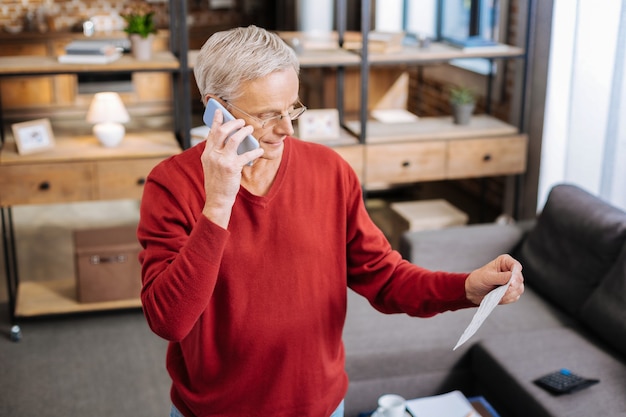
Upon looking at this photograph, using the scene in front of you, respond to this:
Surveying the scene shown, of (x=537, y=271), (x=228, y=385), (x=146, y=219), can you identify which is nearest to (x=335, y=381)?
(x=228, y=385)

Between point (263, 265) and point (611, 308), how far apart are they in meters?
1.76

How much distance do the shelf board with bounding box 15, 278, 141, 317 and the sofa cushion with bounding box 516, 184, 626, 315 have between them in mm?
1854

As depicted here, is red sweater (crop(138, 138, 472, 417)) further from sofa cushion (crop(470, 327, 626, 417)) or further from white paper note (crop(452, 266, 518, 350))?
sofa cushion (crop(470, 327, 626, 417))

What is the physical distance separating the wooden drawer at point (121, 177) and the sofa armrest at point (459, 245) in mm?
1202

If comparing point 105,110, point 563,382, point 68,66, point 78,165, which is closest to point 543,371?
point 563,382

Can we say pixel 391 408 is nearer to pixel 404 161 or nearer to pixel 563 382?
pixel 563 382

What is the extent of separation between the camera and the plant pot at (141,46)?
367cm

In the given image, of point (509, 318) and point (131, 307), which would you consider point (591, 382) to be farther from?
point (131, 307)

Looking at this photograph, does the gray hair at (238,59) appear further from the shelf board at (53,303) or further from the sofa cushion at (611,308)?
the shelf board at (53,303)

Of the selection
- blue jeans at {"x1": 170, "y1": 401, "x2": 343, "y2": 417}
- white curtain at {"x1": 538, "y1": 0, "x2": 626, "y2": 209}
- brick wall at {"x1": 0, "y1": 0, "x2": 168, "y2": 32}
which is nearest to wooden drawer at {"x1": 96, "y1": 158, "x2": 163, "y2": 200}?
white curtain at {"x1": 538, "y1": 0, "x2": 626, "y2": 209}

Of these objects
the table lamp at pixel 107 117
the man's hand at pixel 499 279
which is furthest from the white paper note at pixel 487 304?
the table lamp at pixel 107 117

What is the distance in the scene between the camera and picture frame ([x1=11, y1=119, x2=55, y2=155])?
351cm

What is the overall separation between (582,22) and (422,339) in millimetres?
1586

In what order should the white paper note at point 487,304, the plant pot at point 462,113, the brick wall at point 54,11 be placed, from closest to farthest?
the white paper note at point 487,304 < the plant pot at point 462,113 < the brick wall at point 54,11
